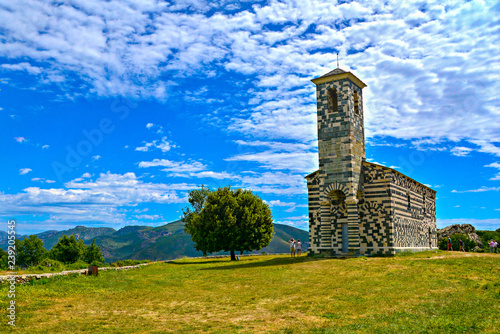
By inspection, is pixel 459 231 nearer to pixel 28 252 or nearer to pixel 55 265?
pixel 55 265

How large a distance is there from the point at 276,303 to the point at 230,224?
87.0 feet

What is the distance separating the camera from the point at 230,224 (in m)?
41.0

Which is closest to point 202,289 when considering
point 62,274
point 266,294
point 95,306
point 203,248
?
point 266,294

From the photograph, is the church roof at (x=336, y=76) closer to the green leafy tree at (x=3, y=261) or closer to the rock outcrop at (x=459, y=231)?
the rock outcrop at (x=459, y=231)

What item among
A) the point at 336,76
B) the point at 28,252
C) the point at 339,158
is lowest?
the point at 28,252

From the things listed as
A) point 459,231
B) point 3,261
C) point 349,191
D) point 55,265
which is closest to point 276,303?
Answer: point 55,265

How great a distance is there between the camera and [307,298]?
51.0ft

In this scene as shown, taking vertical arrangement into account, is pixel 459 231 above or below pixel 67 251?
above

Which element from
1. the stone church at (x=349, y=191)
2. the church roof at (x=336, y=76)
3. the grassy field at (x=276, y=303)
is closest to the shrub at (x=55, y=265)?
the grassy field at (x=276, y=303)

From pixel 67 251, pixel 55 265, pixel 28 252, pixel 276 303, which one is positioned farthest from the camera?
pixel 28 252

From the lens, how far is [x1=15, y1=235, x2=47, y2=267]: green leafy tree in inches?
2052

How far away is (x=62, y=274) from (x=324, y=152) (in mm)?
24171

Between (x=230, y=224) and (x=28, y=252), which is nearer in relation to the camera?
(x=230, y=224)

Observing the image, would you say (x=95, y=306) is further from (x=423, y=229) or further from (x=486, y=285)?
(x=423, y=229)
